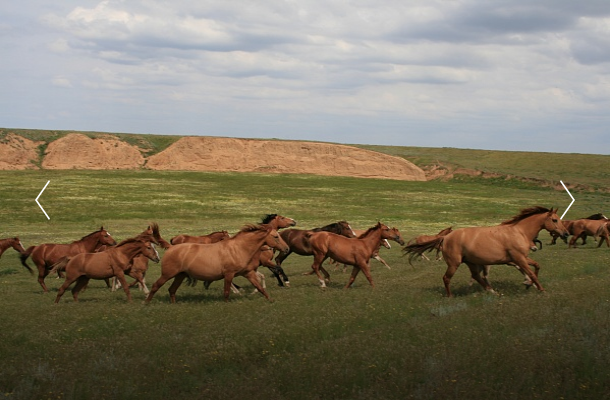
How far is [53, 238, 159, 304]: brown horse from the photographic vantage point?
1728cm

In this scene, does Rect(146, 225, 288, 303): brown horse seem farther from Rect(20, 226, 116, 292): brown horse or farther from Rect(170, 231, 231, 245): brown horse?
Rect(170, 231, 231, 245): brown horse

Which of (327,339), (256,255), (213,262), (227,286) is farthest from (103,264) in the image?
(327,339)

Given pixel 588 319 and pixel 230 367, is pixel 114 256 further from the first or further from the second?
pixel 588 319

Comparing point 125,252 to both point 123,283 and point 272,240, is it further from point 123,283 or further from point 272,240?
point 272,240

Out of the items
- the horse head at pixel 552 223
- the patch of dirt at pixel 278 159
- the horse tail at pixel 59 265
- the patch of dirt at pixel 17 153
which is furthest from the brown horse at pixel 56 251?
the patch of dirt at pixel 278 159

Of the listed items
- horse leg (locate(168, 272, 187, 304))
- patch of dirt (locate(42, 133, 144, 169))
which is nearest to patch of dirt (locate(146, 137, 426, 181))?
patch of dirt (locate(42, 133, 144, 169))

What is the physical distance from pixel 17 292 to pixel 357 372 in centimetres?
1292

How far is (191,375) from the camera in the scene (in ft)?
36.3

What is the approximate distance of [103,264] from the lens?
57.1 feet

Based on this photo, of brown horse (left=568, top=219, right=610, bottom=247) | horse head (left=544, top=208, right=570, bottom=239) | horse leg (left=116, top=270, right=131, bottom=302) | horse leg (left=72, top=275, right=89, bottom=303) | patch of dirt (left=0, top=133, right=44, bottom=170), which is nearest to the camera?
horse leg (left=116, top=270, right=131, bottom=302)

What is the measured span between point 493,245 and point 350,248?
14.0 ft

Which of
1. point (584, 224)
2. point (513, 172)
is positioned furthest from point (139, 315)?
point (513, 172)

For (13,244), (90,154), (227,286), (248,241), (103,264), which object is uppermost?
(248,241)

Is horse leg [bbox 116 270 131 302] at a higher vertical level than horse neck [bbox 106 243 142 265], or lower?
lower
